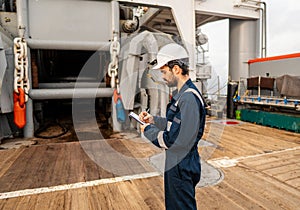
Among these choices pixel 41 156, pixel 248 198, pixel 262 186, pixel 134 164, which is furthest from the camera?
pixel 41 156

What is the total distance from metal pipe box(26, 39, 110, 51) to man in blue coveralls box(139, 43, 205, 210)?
407 centimetres

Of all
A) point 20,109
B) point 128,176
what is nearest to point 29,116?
point 20,109

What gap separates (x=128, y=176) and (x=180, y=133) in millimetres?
1763

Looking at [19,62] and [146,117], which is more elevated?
[19,62]

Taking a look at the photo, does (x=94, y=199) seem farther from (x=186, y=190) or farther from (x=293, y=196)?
(x=293, y=196)

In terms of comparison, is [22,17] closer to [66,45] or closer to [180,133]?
[66,45]

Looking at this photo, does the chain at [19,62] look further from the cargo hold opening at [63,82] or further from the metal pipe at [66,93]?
the cargo hold opening at [63,82]

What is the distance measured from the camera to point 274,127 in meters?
5.90

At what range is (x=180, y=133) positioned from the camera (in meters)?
1.29

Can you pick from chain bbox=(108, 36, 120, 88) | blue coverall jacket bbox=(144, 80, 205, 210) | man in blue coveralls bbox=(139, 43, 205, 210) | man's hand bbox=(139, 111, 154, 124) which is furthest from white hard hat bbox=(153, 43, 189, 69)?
chain bbox=(108, 36, 120, 88)

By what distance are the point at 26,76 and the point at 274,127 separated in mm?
5892

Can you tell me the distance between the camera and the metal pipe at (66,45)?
482 centimetres

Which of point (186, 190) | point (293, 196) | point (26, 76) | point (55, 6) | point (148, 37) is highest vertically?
point (55, 6)

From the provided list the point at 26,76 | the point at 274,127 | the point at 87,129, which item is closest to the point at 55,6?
the point at 26,76
